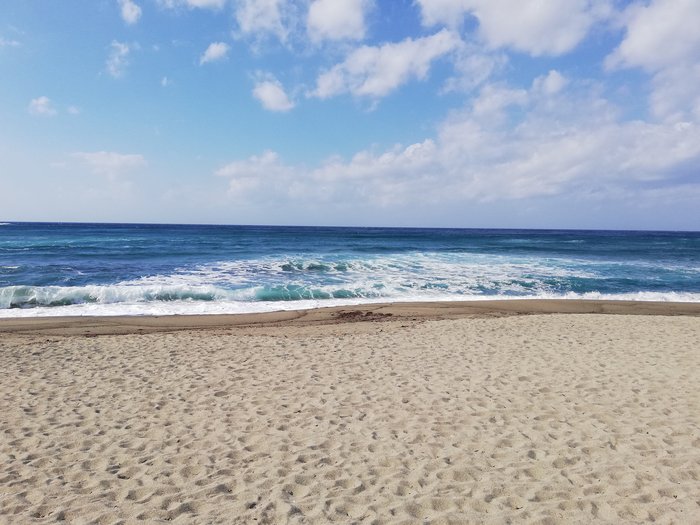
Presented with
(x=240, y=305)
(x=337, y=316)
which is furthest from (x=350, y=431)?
(x=240, y=305)

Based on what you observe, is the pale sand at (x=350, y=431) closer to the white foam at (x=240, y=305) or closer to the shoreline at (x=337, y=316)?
the shoreline at (x=337, y=316)

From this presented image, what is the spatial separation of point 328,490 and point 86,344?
797 centimetres

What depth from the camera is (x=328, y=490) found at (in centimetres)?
403

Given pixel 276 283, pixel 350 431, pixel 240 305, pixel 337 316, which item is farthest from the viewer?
pixel 276 283

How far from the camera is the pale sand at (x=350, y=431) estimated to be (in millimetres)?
3809

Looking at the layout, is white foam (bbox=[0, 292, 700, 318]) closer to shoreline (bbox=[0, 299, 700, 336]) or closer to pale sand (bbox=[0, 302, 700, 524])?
shoreline (bbox=[0, 299, 700, 336])

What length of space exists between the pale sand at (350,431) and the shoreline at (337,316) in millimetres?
2214

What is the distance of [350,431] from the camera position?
5.21 m

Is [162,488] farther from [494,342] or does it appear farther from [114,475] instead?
[494,342]

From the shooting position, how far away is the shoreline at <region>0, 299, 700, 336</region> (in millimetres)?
11906

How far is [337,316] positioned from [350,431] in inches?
332

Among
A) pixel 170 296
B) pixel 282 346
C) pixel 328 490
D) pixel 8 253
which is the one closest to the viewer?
pixel 328 490

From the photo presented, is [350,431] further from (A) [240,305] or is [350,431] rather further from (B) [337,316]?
(A) [240,305]

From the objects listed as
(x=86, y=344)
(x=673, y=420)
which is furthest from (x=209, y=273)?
(x=673, y=420)
